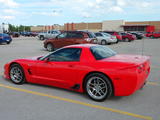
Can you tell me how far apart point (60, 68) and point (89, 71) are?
0.90 meters

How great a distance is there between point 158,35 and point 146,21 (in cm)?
3147

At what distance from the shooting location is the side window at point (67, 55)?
5000 mm

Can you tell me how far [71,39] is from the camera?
15086 mm

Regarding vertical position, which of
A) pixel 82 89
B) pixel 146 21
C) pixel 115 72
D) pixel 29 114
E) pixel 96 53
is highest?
pixel 146 21

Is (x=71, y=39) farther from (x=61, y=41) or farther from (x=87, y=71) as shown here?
(x=87, y=71)

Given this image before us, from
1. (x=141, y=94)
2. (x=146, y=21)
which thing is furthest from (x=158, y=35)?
(x=141, y=94)

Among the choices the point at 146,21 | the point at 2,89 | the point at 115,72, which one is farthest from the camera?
the point at 146,21

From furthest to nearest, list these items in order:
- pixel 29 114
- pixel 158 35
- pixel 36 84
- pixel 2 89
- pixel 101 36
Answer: pixel 158 35
pixel 101 36
pixel 36 84
pixel 2 89
pixel 29 114

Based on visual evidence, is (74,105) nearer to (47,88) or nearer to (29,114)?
(29,114)

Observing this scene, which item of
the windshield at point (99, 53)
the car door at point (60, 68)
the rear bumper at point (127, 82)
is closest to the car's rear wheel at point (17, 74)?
the car door at point (60, 68)

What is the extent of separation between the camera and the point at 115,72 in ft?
14.0

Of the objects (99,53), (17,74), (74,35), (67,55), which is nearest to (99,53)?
(99,53)

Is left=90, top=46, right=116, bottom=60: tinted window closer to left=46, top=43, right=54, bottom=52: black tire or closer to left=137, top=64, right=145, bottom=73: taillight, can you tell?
left=137, top=64, right=145, bottom=73: taillight

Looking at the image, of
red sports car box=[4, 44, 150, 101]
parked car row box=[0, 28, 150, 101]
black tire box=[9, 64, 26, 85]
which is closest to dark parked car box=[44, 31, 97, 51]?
black tire box=[9, 64, 26, 85]
